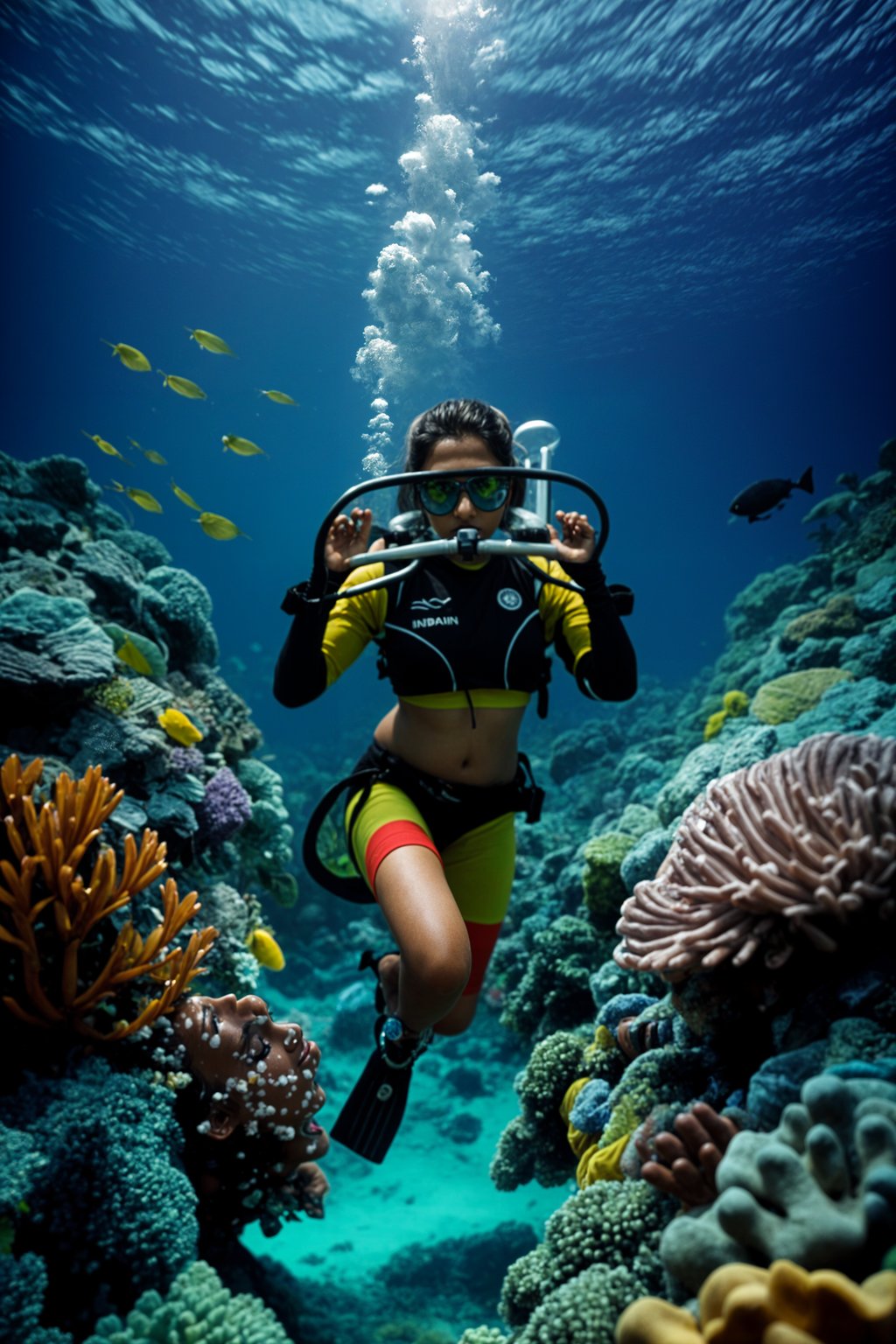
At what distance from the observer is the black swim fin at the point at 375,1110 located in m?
2.94

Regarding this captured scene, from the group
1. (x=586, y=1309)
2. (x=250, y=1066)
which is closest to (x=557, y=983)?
(x=250, y=1066)

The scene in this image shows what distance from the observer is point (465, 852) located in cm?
321

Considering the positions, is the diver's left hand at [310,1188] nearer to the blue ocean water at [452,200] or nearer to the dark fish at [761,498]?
the blue ocean water at [452,200]

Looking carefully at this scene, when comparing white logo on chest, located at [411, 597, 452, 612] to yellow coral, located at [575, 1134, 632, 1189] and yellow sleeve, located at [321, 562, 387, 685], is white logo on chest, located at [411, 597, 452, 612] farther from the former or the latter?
yellow coral, located at [575, 1134, 632, 1189]

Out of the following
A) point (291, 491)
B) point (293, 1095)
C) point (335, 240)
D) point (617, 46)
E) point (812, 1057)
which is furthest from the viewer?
point (291, 491)

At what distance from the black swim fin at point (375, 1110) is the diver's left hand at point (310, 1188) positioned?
440 mm

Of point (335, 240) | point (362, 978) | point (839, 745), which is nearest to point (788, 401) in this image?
point (335, 240)

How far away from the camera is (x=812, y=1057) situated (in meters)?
1.49

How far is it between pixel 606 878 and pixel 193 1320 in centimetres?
357

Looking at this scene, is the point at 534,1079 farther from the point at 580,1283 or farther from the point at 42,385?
the point at 42,385

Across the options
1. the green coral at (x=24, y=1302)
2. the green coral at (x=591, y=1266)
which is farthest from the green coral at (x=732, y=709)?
the green coral at (x=24, y=1302)

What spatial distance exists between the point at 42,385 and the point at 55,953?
69.3 metres

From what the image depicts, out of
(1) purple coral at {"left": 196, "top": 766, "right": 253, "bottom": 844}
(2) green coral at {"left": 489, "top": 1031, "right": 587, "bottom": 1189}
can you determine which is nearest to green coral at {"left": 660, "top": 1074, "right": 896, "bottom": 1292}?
(2) green coral at {"left": 489, "top": 1031, "right": 587, "bottom": 1189}

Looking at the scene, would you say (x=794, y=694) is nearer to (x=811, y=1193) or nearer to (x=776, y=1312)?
(x=811, y=1193)
